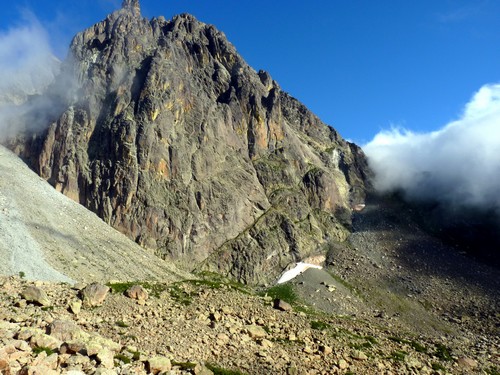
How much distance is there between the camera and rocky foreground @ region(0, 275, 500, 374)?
1072 inches

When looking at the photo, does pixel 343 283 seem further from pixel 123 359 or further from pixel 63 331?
pixel 63 331

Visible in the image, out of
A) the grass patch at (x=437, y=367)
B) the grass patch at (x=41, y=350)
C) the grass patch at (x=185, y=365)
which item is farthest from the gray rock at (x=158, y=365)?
the grass patch at (x=437, y=367)

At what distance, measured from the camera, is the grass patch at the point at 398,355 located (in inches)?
1869

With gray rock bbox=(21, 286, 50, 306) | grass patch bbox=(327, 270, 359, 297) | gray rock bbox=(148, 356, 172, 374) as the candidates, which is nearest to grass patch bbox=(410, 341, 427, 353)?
gray rock bbox=(148, 356, 172, 374)

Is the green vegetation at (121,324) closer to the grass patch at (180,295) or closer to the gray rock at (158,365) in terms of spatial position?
the grass patch at (180,295)

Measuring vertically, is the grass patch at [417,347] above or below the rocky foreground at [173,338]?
above

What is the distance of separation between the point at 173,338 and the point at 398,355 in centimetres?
2795

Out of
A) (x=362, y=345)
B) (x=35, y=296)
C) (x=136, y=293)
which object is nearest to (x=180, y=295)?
(x=136, y=293)

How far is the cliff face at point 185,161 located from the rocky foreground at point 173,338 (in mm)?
82578

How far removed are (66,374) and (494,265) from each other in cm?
15954

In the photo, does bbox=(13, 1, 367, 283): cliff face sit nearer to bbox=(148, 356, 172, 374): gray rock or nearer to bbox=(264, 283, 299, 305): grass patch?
bbox=(264, 283, 299, 305): grass patch

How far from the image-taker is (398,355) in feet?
162

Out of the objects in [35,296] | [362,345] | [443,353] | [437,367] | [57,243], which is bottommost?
[437,367]

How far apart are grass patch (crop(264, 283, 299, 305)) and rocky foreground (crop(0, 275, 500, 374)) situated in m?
57.5
